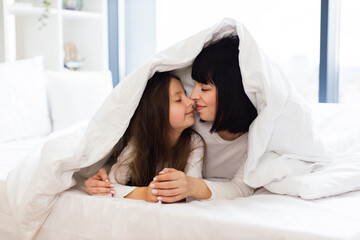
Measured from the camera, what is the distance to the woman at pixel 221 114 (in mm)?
1194

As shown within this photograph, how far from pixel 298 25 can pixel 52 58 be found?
1.58 m

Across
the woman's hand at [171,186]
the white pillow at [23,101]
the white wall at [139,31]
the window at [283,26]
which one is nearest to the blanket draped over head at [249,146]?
the woman's hand at [171,186]

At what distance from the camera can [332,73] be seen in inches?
93.6

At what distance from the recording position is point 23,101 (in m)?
2.18

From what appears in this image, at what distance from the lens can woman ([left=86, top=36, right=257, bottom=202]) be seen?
119cm

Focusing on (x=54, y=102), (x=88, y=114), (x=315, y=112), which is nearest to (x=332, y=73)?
(x=315, y=112)

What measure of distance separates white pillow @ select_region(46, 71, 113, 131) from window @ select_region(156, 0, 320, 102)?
916mm

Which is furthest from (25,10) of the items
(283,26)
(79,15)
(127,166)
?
(127,166)

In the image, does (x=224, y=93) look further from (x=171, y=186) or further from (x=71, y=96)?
(x=71, y=96)

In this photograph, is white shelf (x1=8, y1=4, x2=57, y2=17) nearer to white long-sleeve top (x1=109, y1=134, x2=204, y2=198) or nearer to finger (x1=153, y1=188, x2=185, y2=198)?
white long-sleeve top (x1=109, y1=134, x2=204, y2=198)

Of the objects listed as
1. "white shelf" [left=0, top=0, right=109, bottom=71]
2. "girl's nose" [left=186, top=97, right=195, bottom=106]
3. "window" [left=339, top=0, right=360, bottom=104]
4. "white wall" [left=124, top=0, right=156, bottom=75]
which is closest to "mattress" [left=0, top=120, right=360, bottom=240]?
"girl's nose" [left=186, top=97, right=195, bottom=106]

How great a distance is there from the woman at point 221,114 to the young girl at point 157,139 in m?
0.06

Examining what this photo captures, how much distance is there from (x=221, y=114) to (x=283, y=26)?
150 centimetres

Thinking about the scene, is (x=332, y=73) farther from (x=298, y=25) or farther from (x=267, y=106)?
(x=267, y=106)
